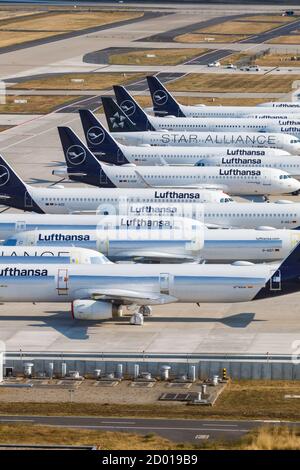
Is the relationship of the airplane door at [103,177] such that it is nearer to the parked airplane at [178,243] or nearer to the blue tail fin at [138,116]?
the parked airplane at [178,243]

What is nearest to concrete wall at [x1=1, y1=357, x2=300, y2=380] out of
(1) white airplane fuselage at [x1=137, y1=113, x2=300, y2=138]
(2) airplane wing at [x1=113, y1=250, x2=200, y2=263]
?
(2) airplane wing at [x1=113, y1=250, x2=200, y2=263]

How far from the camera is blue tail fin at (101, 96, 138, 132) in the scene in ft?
492

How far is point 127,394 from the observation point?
236 feet

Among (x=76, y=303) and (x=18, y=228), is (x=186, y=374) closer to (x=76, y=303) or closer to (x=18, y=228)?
(x=76, y=303)

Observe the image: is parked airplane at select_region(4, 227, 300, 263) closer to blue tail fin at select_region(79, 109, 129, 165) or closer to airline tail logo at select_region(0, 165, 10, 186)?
airline tail logo at select_region(0, 165, 10, 186)

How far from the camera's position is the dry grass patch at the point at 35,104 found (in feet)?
601

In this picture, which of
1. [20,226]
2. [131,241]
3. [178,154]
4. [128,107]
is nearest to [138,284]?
[131,241]

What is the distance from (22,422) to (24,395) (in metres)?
5.62

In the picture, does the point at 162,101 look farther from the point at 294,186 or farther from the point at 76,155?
the point at 76,155

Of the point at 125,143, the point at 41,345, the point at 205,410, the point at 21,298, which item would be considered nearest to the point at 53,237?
the point at 21,298

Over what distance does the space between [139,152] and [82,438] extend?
74065 mm

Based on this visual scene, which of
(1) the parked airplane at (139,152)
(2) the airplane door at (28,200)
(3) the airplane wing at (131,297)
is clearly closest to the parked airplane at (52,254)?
(3) the airplane wing at (131,297)

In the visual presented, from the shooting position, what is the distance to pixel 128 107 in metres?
156

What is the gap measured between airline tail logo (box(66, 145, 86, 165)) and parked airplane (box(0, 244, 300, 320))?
3829 centimetres
